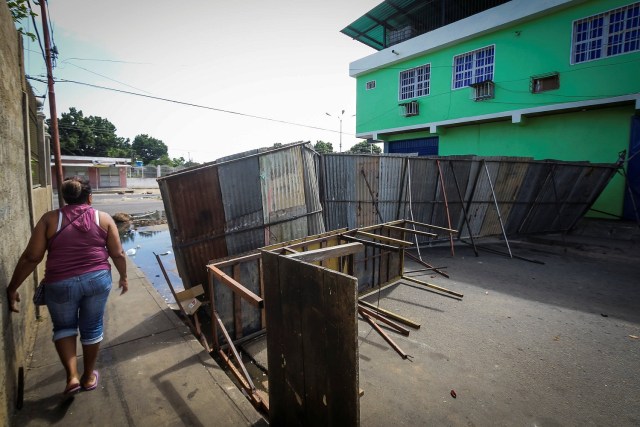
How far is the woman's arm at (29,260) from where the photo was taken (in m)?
2.30

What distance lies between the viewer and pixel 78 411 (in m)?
2.49

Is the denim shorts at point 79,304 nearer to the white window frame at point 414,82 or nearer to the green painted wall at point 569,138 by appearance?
the green painted wall at point 569,138

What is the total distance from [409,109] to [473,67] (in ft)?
11.7

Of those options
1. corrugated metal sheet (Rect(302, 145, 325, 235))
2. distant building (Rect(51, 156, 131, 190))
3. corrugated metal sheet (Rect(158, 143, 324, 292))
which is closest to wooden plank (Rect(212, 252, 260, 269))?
corrugated metal sheet (Rect(158, 143, 324, 292))

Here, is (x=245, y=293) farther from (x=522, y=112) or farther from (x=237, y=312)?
(x=522, y=112)

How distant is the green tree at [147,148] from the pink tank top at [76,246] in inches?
2945

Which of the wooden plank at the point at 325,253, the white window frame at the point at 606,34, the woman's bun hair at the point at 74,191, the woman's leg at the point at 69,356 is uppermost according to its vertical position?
the white window frame at the point at 606,34

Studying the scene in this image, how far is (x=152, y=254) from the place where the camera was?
8.56 m

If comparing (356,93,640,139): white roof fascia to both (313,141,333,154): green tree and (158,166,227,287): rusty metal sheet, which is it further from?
(313,141,333,154): green tree

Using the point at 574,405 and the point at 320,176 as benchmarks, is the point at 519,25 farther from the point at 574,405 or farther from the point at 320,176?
the point at 574,405

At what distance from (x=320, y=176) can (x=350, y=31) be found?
16548 millimetres

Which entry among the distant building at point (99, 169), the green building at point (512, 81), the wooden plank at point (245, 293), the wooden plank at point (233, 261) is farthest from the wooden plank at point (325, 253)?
the distant building at point (99, 169)

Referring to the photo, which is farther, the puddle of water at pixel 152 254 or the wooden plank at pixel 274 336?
the puddle of water at pixel 152 254

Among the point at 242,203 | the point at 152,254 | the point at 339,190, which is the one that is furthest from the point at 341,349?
the point at 152,254
